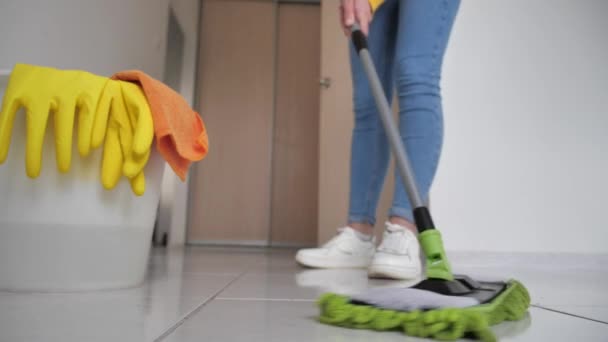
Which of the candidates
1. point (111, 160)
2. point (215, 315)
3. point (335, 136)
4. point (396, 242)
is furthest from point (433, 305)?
point (335, 136)

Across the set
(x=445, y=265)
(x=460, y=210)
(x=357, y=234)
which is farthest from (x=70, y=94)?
(x=460, y=210)

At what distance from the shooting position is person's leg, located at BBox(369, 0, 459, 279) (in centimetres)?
98

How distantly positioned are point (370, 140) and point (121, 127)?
72 cm

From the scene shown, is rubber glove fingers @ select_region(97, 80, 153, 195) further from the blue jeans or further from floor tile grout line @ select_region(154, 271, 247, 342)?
the blue jeans

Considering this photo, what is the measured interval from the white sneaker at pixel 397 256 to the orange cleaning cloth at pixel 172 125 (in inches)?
17.7

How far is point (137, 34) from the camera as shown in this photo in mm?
2051

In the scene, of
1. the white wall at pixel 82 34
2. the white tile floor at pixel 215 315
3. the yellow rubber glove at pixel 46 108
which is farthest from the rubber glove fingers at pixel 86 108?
the white wall at pixel 82 34

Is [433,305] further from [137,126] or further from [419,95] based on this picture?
[419,95]

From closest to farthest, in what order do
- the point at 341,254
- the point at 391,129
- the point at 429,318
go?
the point at 429,318 → the point at 391,129 → the point at 341,254

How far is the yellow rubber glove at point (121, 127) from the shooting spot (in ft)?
1.92

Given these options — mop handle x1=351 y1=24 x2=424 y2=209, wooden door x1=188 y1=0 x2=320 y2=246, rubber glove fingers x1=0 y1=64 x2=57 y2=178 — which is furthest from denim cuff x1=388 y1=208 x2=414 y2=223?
wooden door x1=188 y1=0 x2=320 y2=246

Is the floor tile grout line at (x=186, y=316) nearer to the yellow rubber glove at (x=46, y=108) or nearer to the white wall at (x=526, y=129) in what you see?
the yellow rubber glove at (x=46, y=108)

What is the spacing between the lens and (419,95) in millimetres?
992

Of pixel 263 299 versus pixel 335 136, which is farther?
pixel 335 136
